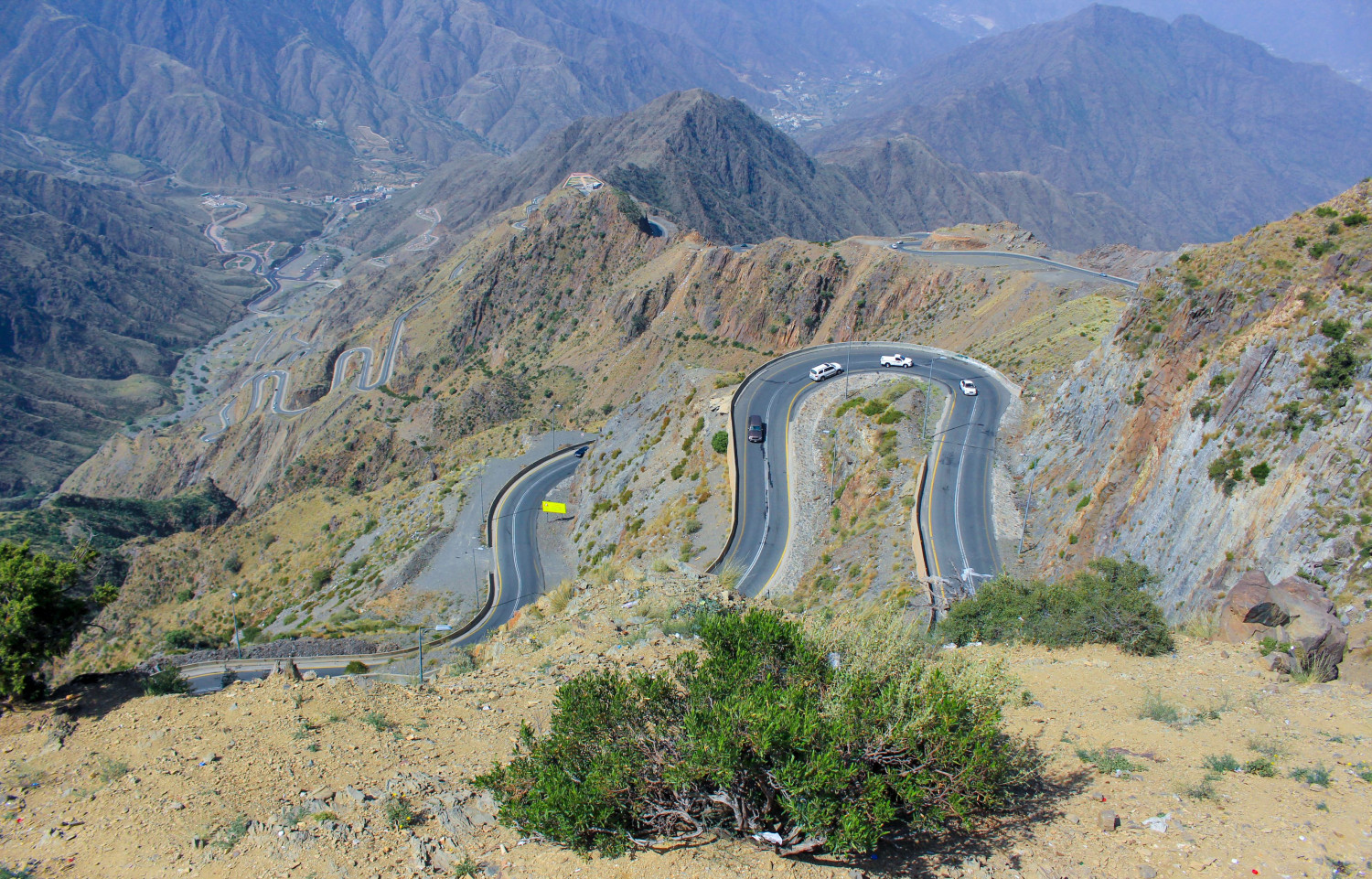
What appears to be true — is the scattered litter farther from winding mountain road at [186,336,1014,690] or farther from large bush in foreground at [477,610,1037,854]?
winding mountain road at [186,336,1014,690]

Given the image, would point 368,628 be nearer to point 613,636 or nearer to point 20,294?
point 613,636

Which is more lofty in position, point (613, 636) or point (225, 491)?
point (613, 636)

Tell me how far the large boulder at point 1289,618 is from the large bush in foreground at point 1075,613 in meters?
1.49

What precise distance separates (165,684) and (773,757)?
14.6 metres

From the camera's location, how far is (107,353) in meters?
182

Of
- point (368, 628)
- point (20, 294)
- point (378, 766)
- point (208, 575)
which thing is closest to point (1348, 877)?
point (378, 766)

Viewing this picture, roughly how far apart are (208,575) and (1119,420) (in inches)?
2406

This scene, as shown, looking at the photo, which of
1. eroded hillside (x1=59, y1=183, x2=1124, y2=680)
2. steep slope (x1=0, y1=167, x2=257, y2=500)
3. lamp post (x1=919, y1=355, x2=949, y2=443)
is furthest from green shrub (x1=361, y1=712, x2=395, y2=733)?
steep slope (x1=0, y1=167, x2=257, y2=500)

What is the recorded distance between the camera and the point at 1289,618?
52.1ft

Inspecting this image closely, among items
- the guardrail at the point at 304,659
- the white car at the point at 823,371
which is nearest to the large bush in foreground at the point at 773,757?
the guardrail at the point at 304,659

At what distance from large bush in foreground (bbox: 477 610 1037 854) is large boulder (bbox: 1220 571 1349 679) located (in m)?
7.76

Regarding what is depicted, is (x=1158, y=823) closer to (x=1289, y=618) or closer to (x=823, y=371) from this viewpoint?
(x=1289, y=618)

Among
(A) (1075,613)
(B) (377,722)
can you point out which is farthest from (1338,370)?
(B) (377,722)

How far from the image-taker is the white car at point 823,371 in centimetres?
4703
